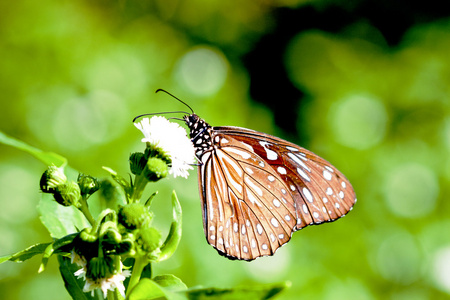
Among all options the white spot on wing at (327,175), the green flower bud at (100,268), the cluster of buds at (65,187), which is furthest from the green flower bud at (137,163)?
the white spot on wing at (327,175)

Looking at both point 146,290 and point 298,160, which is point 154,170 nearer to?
point 146,290

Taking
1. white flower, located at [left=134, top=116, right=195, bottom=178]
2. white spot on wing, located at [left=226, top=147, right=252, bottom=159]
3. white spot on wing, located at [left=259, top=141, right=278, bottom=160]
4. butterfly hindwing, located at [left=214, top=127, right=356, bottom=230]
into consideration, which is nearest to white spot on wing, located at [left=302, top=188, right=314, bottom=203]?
butterfly hindwing, located at [left=214, top=127, right=356, bottom=230]

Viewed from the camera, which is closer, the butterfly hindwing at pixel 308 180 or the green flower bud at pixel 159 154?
the green flower bud at pixel 159 154

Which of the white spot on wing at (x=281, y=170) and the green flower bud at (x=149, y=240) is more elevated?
the white spot on wing at (x=281, y=170)

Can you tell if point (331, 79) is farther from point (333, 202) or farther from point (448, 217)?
point (333, 202)

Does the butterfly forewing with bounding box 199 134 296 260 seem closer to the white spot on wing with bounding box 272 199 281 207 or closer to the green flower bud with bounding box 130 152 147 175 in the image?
the white spot on wing with bounding box 272 199 281 207

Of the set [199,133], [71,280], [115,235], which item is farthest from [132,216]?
[199,133]

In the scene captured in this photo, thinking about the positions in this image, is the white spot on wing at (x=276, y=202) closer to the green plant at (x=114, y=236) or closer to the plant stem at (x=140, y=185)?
the green plant at (x=114, y=236)
